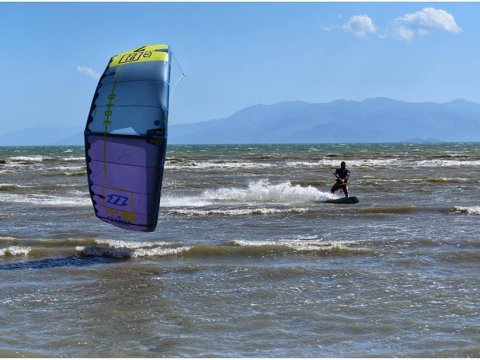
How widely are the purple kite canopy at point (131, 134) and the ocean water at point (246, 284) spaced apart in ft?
3.56

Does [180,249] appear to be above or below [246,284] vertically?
above

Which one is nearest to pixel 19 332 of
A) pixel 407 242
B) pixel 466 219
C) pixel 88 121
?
pixel 88 121

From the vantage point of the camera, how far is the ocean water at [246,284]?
7.19 metres

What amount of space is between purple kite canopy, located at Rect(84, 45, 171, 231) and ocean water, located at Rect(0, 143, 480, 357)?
3.56 ft

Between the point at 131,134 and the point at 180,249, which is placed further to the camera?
the point at 180,249

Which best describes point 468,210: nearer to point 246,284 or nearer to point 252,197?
point 252,197

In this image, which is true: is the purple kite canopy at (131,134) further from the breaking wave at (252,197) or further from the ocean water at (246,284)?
the breaking wave at (252,197)

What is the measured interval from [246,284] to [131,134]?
3365 millimetres

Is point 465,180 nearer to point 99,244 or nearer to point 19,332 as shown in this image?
point 99,244

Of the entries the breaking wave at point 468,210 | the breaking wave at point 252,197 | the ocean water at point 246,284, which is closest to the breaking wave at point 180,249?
the ocean water at point 246,284

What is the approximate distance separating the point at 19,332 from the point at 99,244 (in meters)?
5.68

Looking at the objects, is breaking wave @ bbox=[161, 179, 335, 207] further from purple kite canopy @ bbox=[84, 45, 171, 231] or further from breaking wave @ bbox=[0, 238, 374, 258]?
purple kite canopy @ bbox=[84, 45, 171, 231]

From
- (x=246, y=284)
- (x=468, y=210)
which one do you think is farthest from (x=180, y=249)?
(x=468, y=210)

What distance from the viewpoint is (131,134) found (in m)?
11.2
